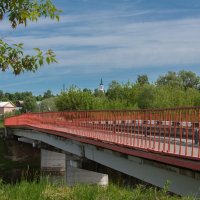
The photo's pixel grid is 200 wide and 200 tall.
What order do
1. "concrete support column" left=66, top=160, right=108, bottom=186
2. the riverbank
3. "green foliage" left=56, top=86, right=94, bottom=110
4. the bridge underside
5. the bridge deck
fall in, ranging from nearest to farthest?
the bridge underside, the bridge deck, "concrete support column" left=66, top=160, right=108, bottom=186, the riverbank, "green foliage" left=56, top=86, right=94, bottom=110

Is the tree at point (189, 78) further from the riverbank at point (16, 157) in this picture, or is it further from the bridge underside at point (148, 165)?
the bridge underside at point (148, 165)

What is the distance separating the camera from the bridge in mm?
9797

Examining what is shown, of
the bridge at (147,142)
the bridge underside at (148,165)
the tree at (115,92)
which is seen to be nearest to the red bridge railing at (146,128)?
the bridge at (147,142)

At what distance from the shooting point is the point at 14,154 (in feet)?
161

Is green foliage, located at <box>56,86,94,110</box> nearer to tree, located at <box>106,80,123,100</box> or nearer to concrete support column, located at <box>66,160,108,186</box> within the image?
tree, located at <box>106,80,123,100</box>

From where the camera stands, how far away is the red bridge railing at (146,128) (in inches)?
400

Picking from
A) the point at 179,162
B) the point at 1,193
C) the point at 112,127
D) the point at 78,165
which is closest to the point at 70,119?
the point at 78,165

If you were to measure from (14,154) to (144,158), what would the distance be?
3954 cm

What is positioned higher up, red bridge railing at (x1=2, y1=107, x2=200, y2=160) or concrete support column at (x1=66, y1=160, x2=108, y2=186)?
red bridge railing at (x1=2, y1=107, x2=200, y2=160)

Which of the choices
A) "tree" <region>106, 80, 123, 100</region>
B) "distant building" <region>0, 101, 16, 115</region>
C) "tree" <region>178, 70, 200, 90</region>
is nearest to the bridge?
"tree" <region>106, 80, 123, 100</region>

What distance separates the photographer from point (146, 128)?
1253 cm

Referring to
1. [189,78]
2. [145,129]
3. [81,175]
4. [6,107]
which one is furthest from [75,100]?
[6,107]

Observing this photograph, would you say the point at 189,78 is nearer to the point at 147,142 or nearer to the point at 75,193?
the point at 147,142

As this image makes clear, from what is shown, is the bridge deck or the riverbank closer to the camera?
the bridge deck
